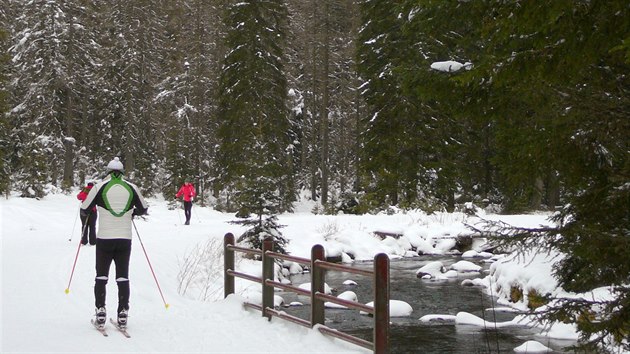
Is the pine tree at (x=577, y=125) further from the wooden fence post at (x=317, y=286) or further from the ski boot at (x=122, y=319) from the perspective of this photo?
the ski boot at (x=122, y=319)

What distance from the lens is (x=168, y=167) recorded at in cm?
4509

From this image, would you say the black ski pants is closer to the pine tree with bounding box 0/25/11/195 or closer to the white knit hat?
the white knit hat

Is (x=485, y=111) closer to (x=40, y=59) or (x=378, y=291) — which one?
(x=378, y=291)

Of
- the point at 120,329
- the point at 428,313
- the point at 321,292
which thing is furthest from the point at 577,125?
the point at 428,313

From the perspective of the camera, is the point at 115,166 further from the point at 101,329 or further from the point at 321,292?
the point at 321,292

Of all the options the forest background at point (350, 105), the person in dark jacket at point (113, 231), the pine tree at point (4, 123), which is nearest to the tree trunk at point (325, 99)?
the forest background at point (350, 105)

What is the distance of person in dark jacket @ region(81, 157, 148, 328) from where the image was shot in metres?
8.98

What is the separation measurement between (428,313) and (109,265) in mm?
7273

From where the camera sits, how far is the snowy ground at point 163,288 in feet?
27.4

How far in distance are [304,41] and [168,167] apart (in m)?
12.6

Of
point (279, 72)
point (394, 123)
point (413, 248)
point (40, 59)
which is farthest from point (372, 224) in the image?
point (40, 59)

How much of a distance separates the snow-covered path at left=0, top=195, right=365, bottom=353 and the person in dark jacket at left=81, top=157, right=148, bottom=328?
56 centimetres

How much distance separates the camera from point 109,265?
9008 mm

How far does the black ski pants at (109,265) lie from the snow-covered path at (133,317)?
1.43 ft
